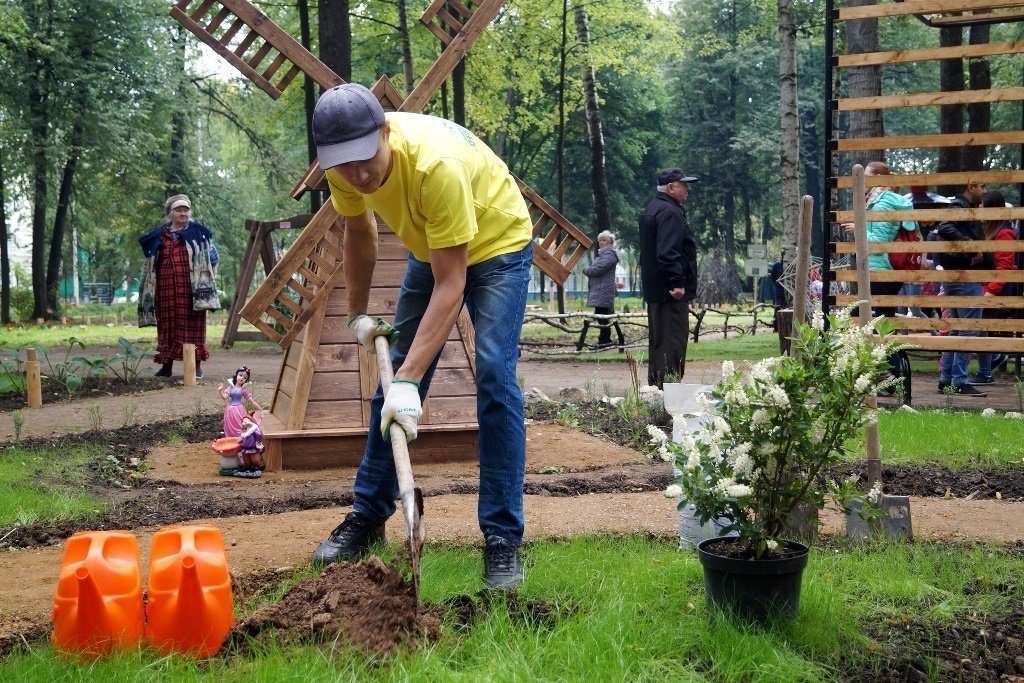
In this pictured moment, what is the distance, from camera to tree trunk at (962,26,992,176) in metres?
14.0

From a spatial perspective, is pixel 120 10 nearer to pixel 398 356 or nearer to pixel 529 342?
pixel 529 342

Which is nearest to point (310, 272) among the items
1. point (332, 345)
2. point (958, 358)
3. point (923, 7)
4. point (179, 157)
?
point (332, 345)

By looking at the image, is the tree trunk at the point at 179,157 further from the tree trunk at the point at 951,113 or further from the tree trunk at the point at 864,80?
the tree trunk at the point at 951,113

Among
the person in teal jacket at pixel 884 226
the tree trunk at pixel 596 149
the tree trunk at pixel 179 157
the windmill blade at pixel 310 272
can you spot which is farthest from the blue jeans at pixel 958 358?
the tree trunk at pixel 179 157

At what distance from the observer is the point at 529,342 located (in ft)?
58.0

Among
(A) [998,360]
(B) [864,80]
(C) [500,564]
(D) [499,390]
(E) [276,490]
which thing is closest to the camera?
(C) [500,564]

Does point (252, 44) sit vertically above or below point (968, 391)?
above

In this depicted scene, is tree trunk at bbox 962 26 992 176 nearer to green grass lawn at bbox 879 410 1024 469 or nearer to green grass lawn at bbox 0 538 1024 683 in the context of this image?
green grass lawn at bbox 879 410 1024 469

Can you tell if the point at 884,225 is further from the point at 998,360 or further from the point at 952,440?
the point at 998,360

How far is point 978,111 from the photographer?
1495 centimetres

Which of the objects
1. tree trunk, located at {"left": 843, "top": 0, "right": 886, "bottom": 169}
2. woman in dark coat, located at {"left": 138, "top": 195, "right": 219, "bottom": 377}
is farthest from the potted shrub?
tree trunk, located at {"left": 843, "top": 0, "right": 886, "bottom": 169}

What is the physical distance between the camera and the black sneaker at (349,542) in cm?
393

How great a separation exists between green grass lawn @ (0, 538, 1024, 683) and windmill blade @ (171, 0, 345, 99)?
409 centimetres

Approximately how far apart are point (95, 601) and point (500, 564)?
136cm
